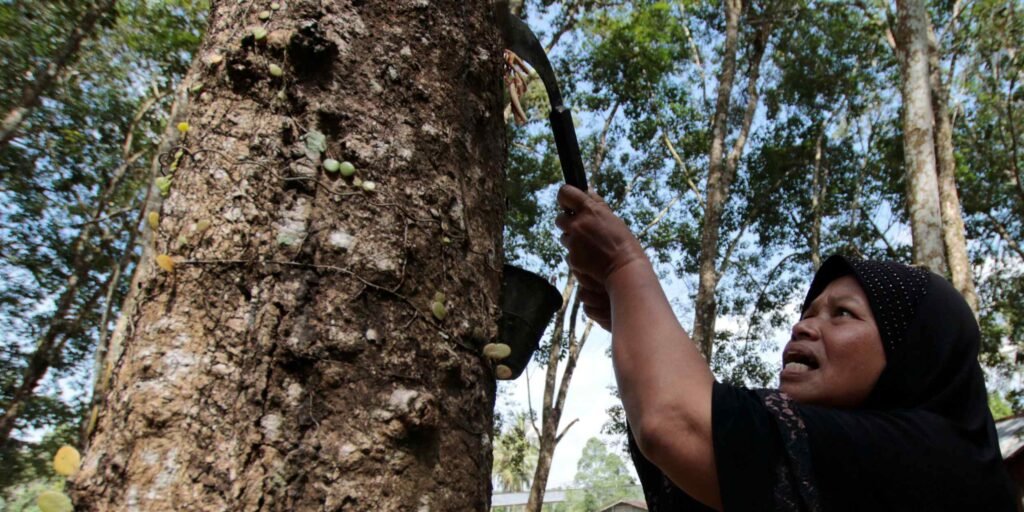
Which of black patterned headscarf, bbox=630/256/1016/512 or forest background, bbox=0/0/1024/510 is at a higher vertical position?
forest background, bbox=0/0/1024/510

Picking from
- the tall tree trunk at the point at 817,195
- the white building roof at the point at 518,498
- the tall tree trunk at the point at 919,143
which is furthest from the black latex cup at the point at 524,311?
the white building roof at the point at 518,498

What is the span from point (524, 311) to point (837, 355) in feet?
2.04

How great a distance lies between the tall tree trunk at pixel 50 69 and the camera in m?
7.69

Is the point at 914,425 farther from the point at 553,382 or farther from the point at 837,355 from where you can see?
the point at 553,382

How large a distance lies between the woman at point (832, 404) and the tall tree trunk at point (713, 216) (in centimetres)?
765

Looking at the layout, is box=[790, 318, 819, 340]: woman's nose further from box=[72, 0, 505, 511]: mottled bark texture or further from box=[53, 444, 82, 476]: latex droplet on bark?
box=[53, 444, 82, 476]: latex droplet on bark

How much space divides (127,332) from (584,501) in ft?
102

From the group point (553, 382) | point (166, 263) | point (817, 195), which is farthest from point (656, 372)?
point (817, 195)

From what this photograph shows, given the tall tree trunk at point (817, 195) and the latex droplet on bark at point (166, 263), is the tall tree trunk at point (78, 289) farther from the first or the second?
the tall tree trunk at point (817, 195)

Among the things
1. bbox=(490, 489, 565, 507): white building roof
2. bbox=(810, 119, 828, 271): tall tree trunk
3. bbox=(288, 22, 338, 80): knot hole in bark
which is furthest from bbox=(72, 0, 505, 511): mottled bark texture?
bbox=(490, 489, 565, 507): white building roof

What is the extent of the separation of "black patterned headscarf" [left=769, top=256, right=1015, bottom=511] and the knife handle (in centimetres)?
52

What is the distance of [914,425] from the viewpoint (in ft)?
2.87

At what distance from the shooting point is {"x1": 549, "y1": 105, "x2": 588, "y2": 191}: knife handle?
1237 millimetres

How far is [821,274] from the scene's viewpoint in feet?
3.96
